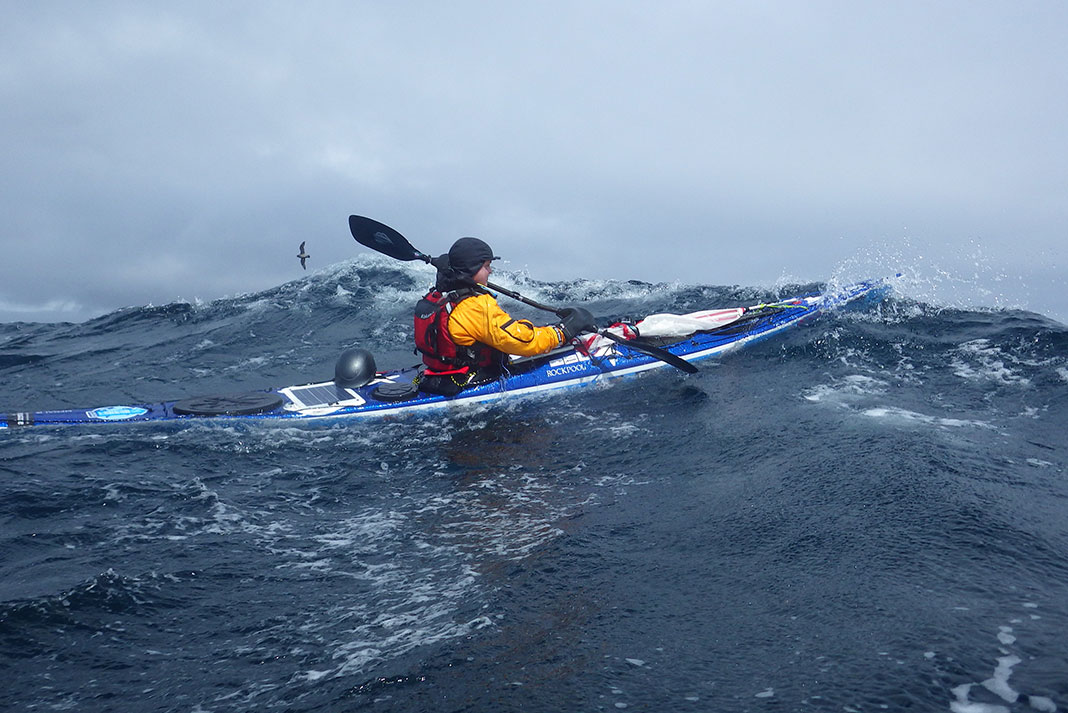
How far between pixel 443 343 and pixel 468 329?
0.47 m

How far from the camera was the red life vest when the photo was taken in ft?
26.3

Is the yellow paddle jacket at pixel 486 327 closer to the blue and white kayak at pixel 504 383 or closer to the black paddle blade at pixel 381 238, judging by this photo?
the blue and white kayak at pixel 504 383

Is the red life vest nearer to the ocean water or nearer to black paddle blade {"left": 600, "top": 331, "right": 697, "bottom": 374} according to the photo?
the ocean water

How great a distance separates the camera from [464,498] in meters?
5.95

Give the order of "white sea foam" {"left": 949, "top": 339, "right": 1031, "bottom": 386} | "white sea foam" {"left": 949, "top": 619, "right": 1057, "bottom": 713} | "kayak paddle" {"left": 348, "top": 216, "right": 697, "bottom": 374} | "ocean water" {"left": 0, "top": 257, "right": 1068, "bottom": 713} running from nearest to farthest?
"white sea foam" {"left": 949, "top": 619, "right": 1057, "bottom": 713}, "ocean water" {"left": 0, "top": 257, "right": 1068, "bottom": 713}, "white sea foam" {"left": 949, "top": 339, "right": 1031, "bottom": 386}, "kayak paddle" {"left": 348, "top": 216, "right": 697, "bottom": 374}

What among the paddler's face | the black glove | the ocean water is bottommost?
the ocean water

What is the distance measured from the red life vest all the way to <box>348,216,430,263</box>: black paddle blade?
60.6 inches

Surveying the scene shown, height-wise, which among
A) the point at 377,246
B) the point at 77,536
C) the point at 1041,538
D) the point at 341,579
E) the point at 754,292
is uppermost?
the point at 377,246

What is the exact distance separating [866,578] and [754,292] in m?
12.0

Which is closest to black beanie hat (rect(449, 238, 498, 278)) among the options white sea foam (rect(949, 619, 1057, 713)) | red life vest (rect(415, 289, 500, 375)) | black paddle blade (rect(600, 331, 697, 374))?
red life vest (rect(415, 289, 500, 375))

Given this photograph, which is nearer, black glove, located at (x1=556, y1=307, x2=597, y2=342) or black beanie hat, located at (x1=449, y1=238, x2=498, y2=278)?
black beanie hat, located at (x1=449, y1=238, x2=498, y2=278)

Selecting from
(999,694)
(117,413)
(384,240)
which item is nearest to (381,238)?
(384,240)

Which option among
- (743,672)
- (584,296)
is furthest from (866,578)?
(584,296)

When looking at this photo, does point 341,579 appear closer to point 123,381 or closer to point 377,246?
point 377,246
